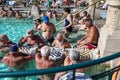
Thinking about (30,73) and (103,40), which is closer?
(30,73)

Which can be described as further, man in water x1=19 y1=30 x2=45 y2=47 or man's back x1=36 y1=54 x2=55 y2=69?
man in water x1=19 y1=30 x2=45 y2=47

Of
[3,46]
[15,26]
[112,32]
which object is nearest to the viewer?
[112,32]

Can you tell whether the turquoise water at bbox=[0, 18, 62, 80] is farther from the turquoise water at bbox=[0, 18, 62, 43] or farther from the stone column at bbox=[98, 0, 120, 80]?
the stone column at bbox=[98, 0, 120, 80]

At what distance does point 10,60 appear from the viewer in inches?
257

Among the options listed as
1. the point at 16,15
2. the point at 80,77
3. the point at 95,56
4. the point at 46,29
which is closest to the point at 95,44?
the point at 95,56

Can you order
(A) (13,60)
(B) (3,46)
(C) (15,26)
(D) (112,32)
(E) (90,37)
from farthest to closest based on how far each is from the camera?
(C) (15,26)
(E) (90,37)
(B) (3,46)
(D) (112,32)
(A) (13,60)

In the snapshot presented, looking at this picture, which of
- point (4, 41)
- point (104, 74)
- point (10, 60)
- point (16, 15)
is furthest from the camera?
point (16, 15)

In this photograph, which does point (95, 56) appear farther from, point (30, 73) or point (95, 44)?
point (30, 73)

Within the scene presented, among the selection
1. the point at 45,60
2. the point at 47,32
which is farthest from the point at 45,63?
→ the point at 47,32

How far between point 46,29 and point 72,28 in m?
2.11

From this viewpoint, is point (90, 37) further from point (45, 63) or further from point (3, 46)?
point (45, 63)

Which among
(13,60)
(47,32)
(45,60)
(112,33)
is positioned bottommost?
(47,32)

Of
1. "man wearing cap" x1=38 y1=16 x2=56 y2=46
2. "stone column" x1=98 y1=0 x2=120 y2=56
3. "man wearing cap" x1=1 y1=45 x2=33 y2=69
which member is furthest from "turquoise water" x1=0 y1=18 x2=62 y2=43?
"man wearing cap" x1=1 y1=45 x2=33 y2=69

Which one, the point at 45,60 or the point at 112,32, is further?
the point at 112,32
